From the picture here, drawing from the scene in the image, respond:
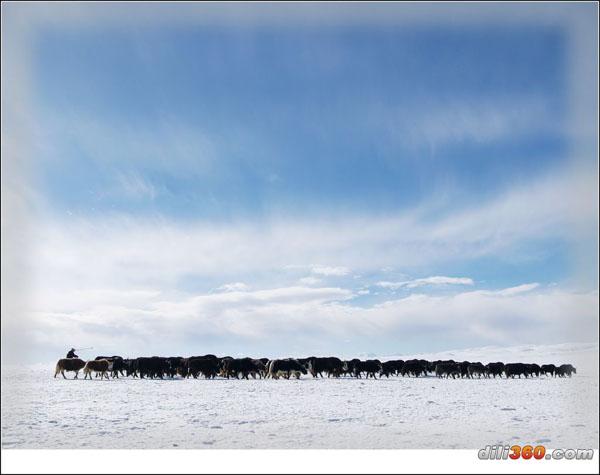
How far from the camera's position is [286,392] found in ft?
42.0

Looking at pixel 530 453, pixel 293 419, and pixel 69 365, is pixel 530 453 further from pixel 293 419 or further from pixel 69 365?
pixel 69 365

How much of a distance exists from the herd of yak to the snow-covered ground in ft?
22.4

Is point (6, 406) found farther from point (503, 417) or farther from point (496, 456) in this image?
point (503, 417)

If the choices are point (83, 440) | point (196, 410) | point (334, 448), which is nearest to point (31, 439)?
point (83, 440)

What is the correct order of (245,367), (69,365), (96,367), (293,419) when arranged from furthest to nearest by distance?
(245,367)
(96,367)
(69,365)
(293,419)

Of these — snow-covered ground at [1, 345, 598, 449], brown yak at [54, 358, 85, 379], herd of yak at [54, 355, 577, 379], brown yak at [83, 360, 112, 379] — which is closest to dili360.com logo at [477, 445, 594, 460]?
snow-covered ground at [1, 345, 598, 449]

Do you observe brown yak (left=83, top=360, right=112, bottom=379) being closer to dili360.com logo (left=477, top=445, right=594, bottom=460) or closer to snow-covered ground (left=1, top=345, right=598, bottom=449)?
snow-covered ground (left=1, top=345, right=598, bottom=449)

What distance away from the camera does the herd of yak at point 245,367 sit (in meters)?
18.4

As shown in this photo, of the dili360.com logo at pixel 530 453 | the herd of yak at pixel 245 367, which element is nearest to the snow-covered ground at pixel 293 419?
the dili360.com logo at pixel 530 453

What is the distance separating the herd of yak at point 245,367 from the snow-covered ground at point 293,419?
6825 mm

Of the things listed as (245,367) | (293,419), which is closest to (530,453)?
(293,419)

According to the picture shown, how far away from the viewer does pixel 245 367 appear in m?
19.3

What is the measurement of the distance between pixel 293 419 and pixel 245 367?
10505 millimetres

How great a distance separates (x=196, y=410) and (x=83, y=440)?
2.28m
